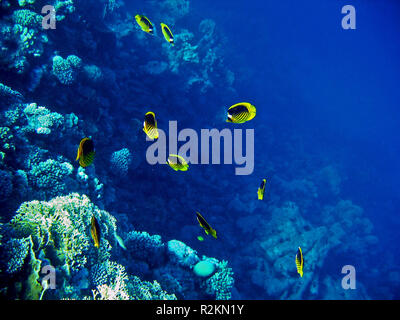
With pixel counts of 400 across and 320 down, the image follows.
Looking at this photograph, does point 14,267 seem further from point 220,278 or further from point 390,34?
point 390,34

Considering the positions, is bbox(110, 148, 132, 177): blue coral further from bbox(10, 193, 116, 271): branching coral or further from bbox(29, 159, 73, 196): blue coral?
bbox(10, 193, 116, 271): branching coral

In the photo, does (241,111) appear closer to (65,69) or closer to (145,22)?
(145,22)

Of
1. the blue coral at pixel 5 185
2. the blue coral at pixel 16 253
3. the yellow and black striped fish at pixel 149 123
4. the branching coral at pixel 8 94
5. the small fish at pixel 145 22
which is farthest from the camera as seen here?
the branching coral at pixel 8 94

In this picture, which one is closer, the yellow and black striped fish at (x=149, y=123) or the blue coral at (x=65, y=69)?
the yellow and black striped fish at (x=149, y=123)

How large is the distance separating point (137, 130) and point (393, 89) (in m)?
121

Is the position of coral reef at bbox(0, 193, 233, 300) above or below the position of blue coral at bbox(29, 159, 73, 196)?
below

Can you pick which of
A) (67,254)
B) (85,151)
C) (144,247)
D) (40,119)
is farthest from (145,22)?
(144,247)

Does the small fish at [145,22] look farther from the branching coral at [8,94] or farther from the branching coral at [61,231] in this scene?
the branching coral at [61,231]

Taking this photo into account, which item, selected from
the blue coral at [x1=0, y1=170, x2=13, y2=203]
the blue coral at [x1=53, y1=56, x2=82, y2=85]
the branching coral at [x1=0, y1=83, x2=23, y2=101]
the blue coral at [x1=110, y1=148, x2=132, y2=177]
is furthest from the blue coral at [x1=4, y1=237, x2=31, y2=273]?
the blue coral at [x1=53, y1=56, x2=82, y2=85]

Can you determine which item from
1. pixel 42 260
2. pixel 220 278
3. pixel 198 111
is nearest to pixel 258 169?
pixel 198 111

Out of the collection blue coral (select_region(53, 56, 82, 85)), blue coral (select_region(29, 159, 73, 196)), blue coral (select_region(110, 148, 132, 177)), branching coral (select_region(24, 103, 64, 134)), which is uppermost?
blue coral (select_region(53, 56, 82, 85))

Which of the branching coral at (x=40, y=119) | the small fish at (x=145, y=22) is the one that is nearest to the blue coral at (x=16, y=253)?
the branching coral at (x=40, y=119)

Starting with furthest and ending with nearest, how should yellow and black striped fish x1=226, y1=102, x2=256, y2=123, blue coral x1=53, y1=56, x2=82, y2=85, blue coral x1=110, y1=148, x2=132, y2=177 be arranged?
blue coral x1=110, y1=148, x2=132, y2=177 < blue coral x1=53, y1=56, x2=82, y2=85 < yellow and black striped fish x1=226, y1=102, x2=256, y2=123

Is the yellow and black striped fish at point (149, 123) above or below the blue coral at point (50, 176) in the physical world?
above
